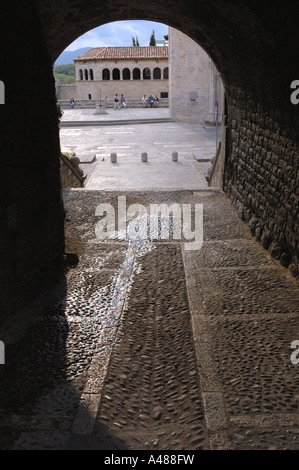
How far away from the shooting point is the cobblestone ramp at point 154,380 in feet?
11.3

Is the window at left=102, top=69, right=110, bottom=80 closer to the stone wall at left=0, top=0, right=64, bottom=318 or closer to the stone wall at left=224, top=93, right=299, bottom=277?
the stone wall at left=224, top=93, right=299, bottom=277

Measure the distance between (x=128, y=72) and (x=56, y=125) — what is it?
1832 inches

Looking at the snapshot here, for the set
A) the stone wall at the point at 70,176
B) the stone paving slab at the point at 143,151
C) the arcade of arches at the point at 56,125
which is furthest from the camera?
the stone paving slab at the point at 143,151

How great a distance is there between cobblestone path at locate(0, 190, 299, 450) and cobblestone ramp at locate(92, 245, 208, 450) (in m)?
0.01

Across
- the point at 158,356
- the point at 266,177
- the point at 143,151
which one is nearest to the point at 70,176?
the point at 143,151

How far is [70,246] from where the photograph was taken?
298 inches

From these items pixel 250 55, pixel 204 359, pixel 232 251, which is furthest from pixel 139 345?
pixel 250 55

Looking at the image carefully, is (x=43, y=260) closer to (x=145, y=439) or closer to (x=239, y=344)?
(x=239, y=344)

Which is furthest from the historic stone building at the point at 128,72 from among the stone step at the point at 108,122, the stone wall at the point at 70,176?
the stone wall at the point at 70,176

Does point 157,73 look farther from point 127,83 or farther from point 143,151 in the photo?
point 143,151

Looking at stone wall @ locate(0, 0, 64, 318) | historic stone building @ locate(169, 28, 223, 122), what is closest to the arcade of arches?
stone wall @ locate(0, 0, 64, 318)

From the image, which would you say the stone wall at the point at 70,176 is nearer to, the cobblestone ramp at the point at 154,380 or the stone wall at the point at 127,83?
the cobblestone ramp at the point at 154,380

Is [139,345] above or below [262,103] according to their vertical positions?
below

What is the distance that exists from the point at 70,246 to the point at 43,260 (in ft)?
4.88
